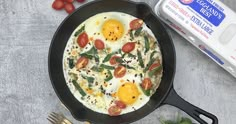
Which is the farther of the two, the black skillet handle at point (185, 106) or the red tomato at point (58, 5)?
the red tomato at point (58, 5)

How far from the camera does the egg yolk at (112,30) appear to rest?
5.46ft

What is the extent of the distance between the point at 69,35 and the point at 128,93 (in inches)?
12.2

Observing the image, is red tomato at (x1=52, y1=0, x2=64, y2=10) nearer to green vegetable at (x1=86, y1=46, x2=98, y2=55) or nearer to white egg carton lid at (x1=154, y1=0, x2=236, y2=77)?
green vegetable at (x1=86, y1=46, x2=98, y2=55)

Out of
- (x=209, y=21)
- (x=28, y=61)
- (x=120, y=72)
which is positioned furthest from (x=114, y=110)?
A: (x=209, y=21)

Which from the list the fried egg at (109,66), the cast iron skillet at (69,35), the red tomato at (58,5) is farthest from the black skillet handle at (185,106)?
the red tomato at (58,5)

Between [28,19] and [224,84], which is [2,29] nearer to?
[28,19]

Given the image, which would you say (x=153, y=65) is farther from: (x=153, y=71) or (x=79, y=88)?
(x=79, y=88)

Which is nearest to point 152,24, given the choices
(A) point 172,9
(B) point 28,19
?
(A) point 172,9

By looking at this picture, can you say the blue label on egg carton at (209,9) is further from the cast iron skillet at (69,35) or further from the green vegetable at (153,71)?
the green vegetable at (153,71)

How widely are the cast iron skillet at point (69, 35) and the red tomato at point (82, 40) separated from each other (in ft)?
0.14

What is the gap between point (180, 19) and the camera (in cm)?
157

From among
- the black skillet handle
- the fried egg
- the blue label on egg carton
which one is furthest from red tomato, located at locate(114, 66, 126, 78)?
the blue label on egg carton

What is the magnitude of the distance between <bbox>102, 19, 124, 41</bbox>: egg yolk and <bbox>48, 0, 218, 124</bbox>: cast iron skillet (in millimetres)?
64

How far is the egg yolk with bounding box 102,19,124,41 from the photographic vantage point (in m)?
1.67
